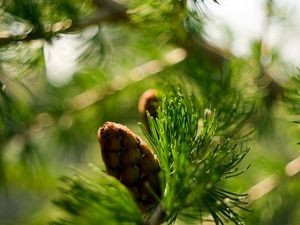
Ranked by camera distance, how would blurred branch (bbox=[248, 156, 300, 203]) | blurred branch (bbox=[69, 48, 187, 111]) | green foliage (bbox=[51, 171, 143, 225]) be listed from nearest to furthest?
green foliage (bbox=[51, 171, 143, 225]) → blurred branch (bbox=[248, 156, 300, 203]) → blurred branch (bbox=[69, 48, 187, 111])

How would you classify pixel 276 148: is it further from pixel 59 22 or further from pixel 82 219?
pixel 82 219

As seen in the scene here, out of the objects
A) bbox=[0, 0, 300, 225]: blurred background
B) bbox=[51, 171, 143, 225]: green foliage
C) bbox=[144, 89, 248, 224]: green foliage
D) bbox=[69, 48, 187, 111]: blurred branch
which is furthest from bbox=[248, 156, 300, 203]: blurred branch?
bbox=[51, 171, 143, 225]: green foliage

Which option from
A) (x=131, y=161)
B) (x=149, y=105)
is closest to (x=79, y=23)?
(x=149, y=105)

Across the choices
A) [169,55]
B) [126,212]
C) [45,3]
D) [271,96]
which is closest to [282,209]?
[271,96]

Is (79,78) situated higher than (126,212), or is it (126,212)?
(126,212)

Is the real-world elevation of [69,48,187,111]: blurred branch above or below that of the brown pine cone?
below

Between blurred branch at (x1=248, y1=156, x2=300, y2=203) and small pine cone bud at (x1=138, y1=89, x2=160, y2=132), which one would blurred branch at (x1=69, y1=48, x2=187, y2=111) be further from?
small pine cone bud at (x1=138, y1=89, x2=160, y2=132)
